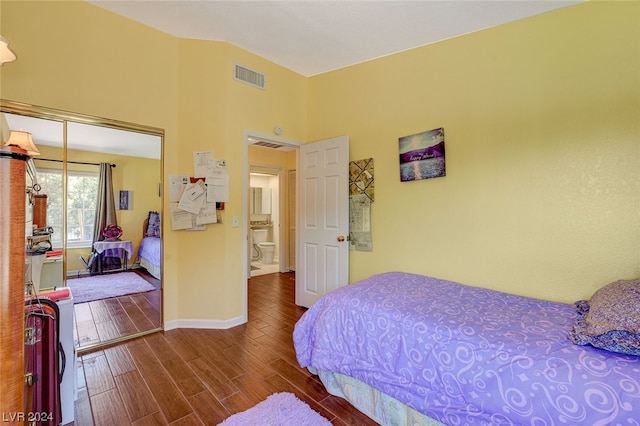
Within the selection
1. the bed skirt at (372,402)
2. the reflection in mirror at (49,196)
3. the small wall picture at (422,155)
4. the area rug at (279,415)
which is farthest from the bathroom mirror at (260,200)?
the area rug at (279,415)

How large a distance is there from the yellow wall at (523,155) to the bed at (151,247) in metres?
2.31

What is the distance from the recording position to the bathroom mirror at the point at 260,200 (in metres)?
6.62

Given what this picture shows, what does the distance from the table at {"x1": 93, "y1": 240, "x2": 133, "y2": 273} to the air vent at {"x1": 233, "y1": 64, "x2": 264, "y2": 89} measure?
2056 mm

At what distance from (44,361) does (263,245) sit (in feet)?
16.0

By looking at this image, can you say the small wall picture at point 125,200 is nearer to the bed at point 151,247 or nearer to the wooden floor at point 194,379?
the bed at point 151,247

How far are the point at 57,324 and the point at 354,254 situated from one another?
2.50 metres

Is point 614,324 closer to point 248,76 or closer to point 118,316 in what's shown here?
point 248,76

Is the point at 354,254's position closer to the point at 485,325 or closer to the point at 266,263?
the point at 485,325

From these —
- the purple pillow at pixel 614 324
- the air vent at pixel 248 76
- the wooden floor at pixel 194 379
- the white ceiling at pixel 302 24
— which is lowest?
the wooden floor at pixel 194 379

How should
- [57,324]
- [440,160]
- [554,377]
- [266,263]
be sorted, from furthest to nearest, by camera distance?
1. [266,263]
2. [440,160]
3. [57,324]
4. [554,377]

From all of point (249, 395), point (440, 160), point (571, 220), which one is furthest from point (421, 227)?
point (249, 395)

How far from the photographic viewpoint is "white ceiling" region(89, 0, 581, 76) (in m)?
2.20

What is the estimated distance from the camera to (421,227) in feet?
8.74

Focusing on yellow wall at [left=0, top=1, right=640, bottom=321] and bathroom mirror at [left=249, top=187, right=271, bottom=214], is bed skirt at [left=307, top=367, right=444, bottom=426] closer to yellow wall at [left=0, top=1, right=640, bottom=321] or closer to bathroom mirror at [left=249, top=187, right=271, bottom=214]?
yellow wall at [left=0, top=1, right=640, bottom=321]
